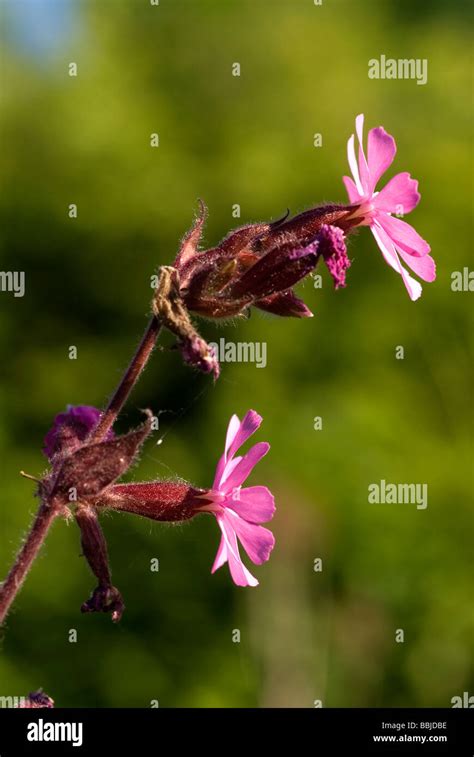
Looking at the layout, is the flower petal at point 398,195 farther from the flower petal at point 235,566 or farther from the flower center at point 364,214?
the flower petal at point 235,566

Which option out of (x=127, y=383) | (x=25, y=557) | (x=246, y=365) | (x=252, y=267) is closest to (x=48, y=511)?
(x=25, y=557)

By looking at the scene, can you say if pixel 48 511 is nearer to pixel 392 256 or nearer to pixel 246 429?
pixel 246 429

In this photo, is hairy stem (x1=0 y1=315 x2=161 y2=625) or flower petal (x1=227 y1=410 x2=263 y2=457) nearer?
hairy stem (x1=0 y1=315 x2=161 y2=625)

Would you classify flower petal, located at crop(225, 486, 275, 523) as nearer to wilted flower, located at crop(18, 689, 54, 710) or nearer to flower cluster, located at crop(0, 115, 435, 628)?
flower cluster, located at crop(0, 115, 435, 628)

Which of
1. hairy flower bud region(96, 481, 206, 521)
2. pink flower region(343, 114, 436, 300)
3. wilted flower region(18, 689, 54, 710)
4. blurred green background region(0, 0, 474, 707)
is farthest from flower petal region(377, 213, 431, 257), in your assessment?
blurred green background region(0, 0, 474, 707)
